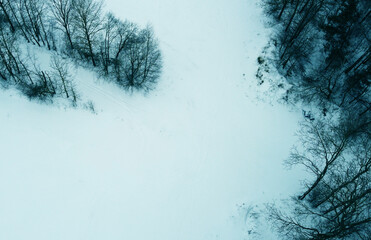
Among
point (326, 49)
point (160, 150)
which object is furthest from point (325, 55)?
point (160, 150)

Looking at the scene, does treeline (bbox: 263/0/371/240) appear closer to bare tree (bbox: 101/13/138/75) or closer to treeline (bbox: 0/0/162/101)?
treeline (bbox: 0/0/162/101)

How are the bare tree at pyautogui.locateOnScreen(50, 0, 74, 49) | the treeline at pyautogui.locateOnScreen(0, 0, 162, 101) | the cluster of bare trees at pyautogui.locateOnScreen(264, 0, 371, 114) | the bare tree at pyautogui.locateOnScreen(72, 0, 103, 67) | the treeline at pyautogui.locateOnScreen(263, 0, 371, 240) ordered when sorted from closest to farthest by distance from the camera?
the bare tree at pyautogui.locateOnScreen(50, 0, 74, 49) → the bare tree at pyautogui.locateOnScreen(72, 0, 103, 67) → the treeline at pyautogui.locateOnScreen(0, 0, 162, 101) → the treeline at pyautogui.locateOnScreen(263, 0, 371, 240) → the cluster of bare trees at pyautogui.locateOnScreen(264, 0, 371, 114)

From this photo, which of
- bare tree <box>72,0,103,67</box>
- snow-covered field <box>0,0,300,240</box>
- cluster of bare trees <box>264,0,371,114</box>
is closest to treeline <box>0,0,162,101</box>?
bare tree <box>72,0,103,67</box>

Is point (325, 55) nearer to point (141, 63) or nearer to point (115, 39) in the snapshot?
point (141, 63)

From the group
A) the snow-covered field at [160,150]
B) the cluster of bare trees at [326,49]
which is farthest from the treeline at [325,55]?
the snow-covered field at [160,150]

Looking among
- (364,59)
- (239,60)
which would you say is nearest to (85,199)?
(239,60)

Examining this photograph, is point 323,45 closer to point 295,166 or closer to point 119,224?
point 295,166
